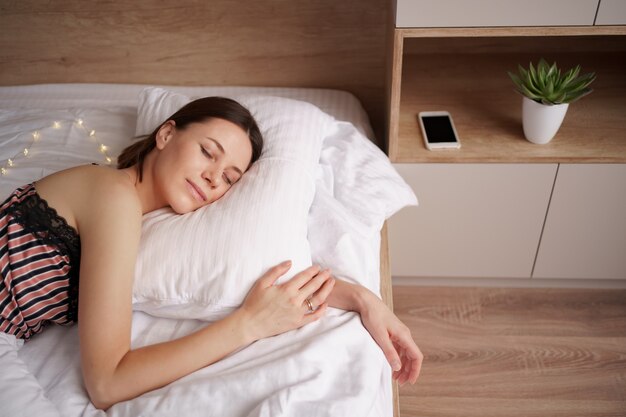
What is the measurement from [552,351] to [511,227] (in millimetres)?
375

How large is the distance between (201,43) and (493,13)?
88 cm

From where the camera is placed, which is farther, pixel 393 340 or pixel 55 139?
pixel 55 139

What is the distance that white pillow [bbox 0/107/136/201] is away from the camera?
143 centimetres

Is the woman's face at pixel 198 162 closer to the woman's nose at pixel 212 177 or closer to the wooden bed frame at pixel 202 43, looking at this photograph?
the woman's nose at pixel 212 177

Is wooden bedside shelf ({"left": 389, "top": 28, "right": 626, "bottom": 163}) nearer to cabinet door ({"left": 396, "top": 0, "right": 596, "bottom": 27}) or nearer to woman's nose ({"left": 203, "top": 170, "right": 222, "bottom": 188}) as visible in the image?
cabinet door ({"left": 396, "top": 0, "right": 596, "bottom": 27})

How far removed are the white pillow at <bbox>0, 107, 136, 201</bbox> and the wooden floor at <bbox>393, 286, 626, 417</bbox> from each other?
98cm

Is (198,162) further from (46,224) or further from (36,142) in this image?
(36,142)

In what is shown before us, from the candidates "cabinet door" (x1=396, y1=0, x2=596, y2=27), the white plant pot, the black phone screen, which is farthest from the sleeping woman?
the white plant pot

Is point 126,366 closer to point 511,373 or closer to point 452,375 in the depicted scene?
point 452,375

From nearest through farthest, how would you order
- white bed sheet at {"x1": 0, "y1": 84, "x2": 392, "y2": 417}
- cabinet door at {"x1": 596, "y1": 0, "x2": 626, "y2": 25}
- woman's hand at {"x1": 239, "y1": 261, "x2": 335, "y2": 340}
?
white bed sheet at {"x1": 0, "y1": 84, "x2": 392, "y2": 417}, woman's hand at {"x1": 239, "y1": 261, "x2": 335, "y2": 340}, cabinet door at {"x1": 596, "y1": 0, "x2": 626, "y2": 25}

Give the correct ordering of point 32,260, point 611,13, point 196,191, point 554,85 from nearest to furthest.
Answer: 1. point 32,260
2. point 196,191
3. point 611,13
4. point 554,85

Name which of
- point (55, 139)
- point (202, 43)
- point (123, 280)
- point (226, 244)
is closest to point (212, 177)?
point (226, 244)

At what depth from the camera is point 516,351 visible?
65.3 inches

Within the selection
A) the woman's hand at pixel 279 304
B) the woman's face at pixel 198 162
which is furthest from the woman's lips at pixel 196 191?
the woman's hand at pixel 279 304
